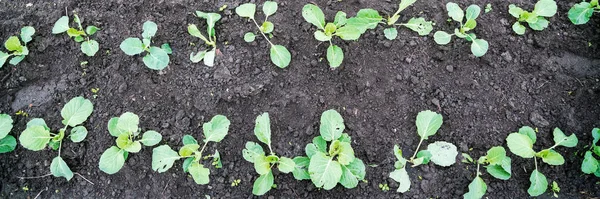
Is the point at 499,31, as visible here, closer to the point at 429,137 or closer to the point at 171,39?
the point at 429,137

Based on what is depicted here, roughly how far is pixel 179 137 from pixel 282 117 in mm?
580

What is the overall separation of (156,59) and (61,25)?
2.15 feet

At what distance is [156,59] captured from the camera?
2.68 m

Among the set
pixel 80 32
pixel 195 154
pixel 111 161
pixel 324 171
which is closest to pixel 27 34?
pixel 80 32

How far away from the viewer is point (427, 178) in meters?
2.54

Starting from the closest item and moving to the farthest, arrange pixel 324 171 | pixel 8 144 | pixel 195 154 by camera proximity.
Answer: pixel 324 171 → pixel 195 154 → pixel 8 144

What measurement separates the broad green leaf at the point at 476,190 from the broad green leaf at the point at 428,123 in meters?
0.34

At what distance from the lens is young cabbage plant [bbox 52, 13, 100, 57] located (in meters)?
2.73

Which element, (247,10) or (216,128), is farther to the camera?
(247,10)

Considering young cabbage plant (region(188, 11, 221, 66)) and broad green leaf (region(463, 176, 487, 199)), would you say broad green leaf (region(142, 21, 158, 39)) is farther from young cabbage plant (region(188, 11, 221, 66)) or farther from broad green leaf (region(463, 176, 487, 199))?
broad green leaf (region(463, 176, 487, 199))

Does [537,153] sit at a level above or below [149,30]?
below

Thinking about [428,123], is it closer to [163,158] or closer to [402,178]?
[402,178]

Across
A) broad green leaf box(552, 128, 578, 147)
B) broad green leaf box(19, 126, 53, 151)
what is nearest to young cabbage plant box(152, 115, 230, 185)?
broad green leaf box(19, 126, 53, 151)

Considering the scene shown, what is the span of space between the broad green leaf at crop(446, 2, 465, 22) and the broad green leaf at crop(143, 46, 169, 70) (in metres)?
1.69
